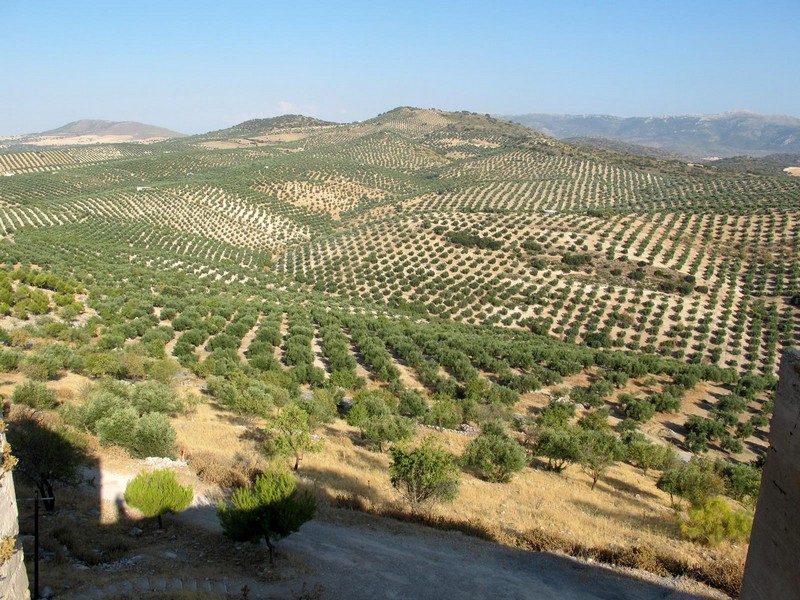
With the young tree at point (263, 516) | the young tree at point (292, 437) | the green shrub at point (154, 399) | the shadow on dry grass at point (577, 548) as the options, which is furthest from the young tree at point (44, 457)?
the shadow on dry grass at point (577, 548)

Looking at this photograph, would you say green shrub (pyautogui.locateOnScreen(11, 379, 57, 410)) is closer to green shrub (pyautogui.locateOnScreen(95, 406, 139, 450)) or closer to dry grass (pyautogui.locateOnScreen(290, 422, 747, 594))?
green shrub (pyautogui.locateOnScreen(95, 406, 139, 450))

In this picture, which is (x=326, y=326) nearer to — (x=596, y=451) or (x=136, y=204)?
(x=596, y=451)

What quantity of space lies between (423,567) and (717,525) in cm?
651

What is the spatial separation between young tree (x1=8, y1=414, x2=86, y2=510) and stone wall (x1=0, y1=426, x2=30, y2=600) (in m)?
3.93

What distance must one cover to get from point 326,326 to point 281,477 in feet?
67.9

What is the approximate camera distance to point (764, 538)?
5191 mm

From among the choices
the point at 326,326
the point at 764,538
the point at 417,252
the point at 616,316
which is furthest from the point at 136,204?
the point at 764,538

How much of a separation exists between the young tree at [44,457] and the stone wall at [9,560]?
3930 millimetres

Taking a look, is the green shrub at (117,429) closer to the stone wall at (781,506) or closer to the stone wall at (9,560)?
the stone wall at (9,560)

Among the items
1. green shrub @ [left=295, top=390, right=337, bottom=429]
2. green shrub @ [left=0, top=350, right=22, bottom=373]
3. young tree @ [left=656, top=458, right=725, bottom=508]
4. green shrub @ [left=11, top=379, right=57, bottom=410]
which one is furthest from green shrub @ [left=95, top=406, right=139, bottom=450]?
young tree @ [left=656, top=458, right=725, bottom=508]

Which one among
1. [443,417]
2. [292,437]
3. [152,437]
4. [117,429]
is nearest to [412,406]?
[443,417]

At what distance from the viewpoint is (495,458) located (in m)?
13.9

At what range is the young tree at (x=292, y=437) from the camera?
1258cm

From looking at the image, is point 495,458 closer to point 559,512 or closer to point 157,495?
point 559,512
